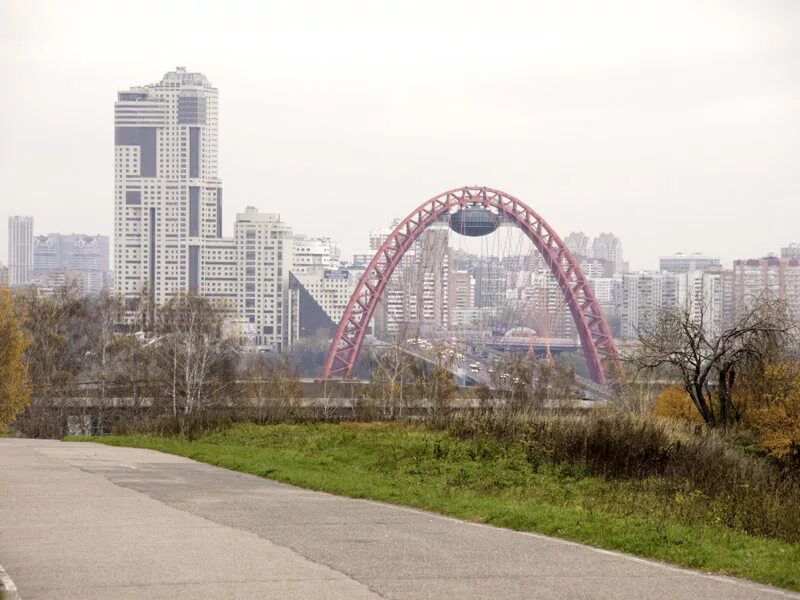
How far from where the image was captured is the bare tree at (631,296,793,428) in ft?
107

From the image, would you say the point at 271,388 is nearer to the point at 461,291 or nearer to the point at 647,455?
the point at 647,455

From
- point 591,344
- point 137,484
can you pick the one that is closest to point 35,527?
point 137,484

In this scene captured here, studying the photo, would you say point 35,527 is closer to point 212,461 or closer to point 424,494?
point 424,494

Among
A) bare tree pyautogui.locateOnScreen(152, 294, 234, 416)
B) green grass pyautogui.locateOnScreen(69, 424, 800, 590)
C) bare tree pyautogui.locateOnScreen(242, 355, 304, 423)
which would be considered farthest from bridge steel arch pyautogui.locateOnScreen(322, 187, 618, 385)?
green grass pyautogui.locateOnScreen(69, 424, 800, 590)

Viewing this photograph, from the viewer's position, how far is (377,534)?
1125cm

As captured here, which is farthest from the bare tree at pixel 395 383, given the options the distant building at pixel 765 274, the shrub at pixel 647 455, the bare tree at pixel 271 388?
the distant building at pixel 765 274

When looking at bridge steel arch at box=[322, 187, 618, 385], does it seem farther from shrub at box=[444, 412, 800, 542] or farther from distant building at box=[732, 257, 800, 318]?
shrub at box=[444, 412, 800, 542]

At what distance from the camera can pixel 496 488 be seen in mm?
15914

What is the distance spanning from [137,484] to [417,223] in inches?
3487

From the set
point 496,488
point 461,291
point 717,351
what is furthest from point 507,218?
point 496,488

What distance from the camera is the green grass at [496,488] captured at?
417 inches

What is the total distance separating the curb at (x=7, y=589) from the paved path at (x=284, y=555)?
0.27 feet

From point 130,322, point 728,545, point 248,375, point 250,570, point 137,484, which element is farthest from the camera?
point 130,322

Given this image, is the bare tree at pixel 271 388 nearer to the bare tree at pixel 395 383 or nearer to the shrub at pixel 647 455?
the bare tree at pixel 395 383
